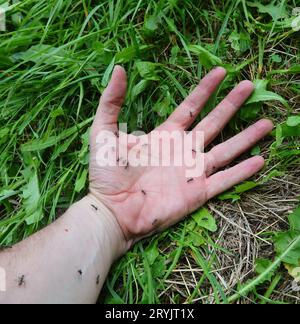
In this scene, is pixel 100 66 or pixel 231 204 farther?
pixel 100 66

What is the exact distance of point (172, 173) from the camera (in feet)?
9.18

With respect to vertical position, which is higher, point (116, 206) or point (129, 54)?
point (129, 54)

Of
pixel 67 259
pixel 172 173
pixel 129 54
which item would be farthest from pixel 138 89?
pixel 67 259

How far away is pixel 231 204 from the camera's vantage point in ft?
9.16

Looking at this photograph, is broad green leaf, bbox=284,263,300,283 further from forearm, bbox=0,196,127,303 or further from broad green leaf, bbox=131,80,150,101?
broad green leaf, bbox=131,80,150,101

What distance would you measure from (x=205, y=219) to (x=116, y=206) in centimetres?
48

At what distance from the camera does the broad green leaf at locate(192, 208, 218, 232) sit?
2.70 metres

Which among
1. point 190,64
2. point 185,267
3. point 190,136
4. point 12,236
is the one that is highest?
point 190,64

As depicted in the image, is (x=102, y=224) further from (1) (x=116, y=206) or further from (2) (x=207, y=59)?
(2) (x=207, y=59)

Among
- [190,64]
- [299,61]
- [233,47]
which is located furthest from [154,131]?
[299,61]
